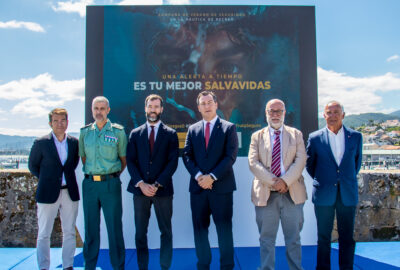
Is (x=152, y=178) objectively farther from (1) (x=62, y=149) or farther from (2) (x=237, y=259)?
(2) (x=237, y=259)

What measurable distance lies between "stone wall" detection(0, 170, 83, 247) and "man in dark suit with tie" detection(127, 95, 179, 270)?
190cm

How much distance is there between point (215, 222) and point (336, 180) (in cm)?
112

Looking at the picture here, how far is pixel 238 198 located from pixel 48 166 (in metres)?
2.04

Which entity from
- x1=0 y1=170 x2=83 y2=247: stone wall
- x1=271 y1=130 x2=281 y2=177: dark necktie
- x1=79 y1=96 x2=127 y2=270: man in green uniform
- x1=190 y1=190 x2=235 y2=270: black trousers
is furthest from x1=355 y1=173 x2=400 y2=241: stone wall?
x1=0 y1=170 x2=83 y2=247: stone wall

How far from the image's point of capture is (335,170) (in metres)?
2.46

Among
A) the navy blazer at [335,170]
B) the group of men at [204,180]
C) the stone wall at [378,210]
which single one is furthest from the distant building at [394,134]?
the group of men at [204,180]

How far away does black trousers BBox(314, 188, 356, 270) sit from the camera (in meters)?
2.47

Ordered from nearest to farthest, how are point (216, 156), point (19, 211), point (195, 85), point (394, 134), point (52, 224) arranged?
point (216, 156) → point (52, 224) → point (19, 211) → point (195, 85) → point (394, 134)

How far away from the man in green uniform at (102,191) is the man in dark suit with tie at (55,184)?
16 centimetres

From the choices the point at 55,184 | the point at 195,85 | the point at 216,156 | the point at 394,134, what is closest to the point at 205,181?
the point at 216,156

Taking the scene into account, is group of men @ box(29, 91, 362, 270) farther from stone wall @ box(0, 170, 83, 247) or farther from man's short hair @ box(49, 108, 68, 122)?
stone wall @ box(0, 170, 83, 247)

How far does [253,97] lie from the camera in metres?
4.15

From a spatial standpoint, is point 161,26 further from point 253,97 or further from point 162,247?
point 162,247

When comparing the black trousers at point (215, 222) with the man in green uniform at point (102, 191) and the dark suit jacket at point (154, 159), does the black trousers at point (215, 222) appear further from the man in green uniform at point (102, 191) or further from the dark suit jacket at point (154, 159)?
the man in green uniform at point (102, 191)
